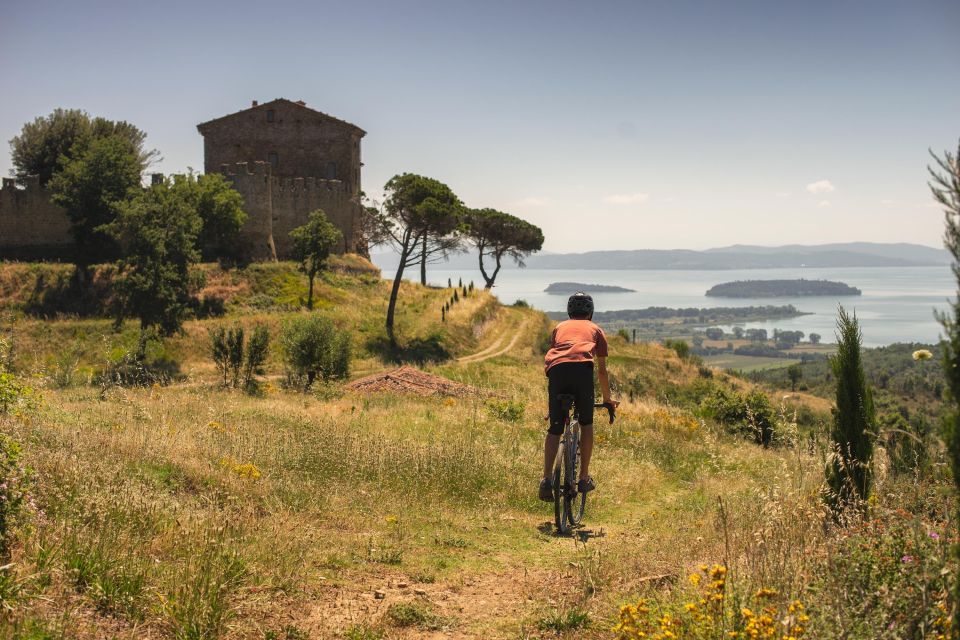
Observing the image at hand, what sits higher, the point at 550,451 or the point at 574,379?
the point at 574,379

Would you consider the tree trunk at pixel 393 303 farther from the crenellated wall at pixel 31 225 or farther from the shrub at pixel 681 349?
the shrub at pixel 681 349

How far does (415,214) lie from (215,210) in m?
11.7

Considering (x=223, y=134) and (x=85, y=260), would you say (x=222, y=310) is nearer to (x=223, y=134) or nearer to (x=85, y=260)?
(x=85, y=260)

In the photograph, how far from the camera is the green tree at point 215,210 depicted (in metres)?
39.4

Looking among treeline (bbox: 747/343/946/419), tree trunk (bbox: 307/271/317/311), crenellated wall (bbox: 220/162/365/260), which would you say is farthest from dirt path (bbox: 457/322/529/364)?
treeline (bbox: 747/343/946/419)

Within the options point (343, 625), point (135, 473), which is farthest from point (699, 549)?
point (135, 473)

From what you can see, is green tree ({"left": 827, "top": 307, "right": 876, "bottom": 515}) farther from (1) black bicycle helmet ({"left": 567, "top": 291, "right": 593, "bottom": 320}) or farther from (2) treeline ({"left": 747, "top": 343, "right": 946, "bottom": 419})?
(2) treeline ({"left": 747, "top": 343, "right": 946, "bottom": 419})

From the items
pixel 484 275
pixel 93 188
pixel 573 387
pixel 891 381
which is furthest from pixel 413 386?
pixel 891 381

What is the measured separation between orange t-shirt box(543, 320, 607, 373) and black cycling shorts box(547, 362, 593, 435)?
0.26 ft

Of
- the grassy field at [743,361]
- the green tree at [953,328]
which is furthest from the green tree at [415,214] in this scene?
the grassy field at [743,361]

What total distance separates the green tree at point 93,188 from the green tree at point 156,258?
9.89 ft

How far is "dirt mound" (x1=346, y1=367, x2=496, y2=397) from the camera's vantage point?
827 inches

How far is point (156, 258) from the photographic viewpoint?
104ft

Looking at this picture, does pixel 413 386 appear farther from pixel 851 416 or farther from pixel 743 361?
pixel 743 361
